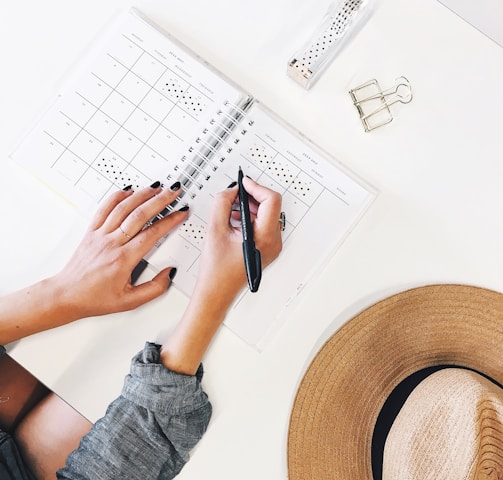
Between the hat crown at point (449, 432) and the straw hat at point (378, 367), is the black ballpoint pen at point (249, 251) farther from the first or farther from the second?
the hat crown at point (449, 432)

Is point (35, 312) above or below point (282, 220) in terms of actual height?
below

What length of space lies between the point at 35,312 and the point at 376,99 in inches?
22.2

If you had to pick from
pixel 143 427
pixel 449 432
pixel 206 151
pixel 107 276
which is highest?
pixel 206 151

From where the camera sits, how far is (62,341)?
2.45 feet

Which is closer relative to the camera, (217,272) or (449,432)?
(449,432)

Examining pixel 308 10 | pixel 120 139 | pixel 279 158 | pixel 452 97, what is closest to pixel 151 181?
pixel 120 139

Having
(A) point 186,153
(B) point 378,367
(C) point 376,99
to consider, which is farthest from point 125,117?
(B) point 378,367

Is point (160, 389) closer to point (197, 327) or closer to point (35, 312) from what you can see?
point (197, 327)

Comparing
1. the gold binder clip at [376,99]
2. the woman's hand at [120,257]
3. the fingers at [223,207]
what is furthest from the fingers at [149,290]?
the gold binder clip at [376,99]

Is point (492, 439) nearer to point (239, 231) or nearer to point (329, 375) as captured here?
point (329, 375)

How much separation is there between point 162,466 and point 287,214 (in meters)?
0.39

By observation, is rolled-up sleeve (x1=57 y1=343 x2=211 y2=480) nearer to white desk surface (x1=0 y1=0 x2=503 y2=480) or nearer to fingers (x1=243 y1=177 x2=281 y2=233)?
white desk surface (x1=0 y1=0 x2=503 y2=480)

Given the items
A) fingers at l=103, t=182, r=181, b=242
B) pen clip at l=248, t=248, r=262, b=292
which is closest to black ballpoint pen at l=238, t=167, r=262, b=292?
pen clip at l=248, t=248, r=262, b=292

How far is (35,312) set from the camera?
723mm
